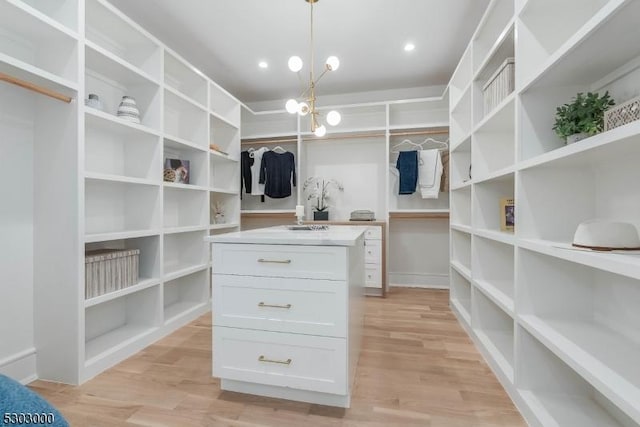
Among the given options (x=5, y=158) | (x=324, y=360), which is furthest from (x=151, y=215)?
(x=324, y=360)

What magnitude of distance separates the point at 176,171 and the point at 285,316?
6.69 feet

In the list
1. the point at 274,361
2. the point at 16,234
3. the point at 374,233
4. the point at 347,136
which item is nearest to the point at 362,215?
the point at 374,233

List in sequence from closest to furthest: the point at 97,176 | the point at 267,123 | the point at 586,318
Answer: the point at 586,318, the point at 97,176, the point at 267,123

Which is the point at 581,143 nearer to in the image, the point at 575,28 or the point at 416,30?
the point at 575,28

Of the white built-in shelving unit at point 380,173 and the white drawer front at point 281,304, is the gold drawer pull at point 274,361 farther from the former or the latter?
the white built-in shelving unit at point 380,173

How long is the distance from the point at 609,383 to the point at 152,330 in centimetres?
267

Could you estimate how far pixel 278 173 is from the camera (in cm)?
401

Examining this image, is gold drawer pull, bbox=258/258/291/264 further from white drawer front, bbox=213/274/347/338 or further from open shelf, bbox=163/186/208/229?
open shelf, bbox=163/186/208/229

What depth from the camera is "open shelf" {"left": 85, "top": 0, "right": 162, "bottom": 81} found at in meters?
2.03

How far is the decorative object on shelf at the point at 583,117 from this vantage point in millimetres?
1240

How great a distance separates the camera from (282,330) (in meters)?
1.52

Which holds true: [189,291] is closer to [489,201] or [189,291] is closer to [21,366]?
[21,366]

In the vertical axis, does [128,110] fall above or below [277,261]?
above

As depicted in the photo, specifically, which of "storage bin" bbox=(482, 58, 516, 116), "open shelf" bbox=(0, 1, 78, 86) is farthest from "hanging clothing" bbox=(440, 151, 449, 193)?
"open shelf" bbox=(0, 1, 78, 86)
